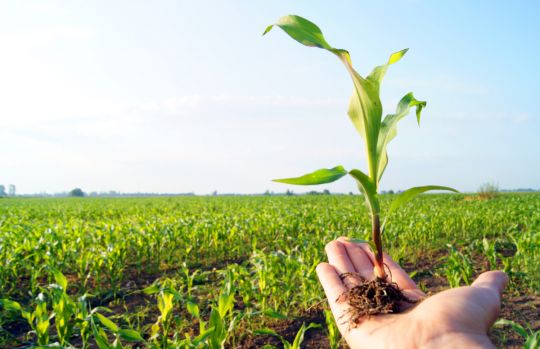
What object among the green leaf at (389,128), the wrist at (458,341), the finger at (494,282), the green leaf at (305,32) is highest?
the green leaf at (305,32)

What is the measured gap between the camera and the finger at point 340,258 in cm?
260

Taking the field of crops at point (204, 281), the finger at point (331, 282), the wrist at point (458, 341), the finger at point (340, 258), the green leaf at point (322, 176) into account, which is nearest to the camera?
the wrist at point (458, 341)

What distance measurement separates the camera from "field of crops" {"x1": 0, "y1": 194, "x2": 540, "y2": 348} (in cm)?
302

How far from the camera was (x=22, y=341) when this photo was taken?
3557 millimetres

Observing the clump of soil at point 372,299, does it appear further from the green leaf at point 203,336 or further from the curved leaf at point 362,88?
the green leaf at point 203,336

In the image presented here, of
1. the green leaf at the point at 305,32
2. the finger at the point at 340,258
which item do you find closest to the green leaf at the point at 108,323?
the finger at the point at 340,258

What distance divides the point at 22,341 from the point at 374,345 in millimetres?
3292

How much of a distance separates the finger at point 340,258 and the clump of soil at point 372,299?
25 cm

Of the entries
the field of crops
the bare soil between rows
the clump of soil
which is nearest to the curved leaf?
the clump of soil

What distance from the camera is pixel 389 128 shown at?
2.36 metres

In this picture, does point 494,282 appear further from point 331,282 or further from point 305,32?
point 305,32

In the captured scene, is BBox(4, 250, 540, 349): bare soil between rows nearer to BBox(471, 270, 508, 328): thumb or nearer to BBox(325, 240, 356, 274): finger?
BBox(471, 270, 508, 328): thumb

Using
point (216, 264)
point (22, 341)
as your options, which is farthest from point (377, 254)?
point (216, 264)

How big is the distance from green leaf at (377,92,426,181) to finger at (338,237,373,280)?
1.95ft
